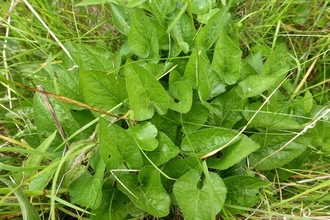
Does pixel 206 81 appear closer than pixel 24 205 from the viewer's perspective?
No

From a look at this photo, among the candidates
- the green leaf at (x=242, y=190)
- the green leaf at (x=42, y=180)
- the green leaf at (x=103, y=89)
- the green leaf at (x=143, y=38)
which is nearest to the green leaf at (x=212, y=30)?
the green leaf at (x=143, y=38)

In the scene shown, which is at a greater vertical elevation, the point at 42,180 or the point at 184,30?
the point at 184,30

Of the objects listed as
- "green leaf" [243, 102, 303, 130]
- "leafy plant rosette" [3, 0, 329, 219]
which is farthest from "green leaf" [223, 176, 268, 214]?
"green leaf" [243, 102, 303, 130]

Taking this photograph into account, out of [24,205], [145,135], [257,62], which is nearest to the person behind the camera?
[24,205]

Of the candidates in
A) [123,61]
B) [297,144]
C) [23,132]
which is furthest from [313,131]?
[23,132]

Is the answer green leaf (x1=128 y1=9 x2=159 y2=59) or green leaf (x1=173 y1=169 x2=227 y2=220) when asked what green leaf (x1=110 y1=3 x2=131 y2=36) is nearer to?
green leaf (x1=128 y1=9 x2=159 y2=59)

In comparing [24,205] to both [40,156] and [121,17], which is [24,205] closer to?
[40,156]

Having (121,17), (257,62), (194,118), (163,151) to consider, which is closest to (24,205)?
(163,151)

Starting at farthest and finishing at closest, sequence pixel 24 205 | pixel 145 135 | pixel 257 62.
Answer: pixel 257 62 → pixel 145 135 → pixel 24 205
